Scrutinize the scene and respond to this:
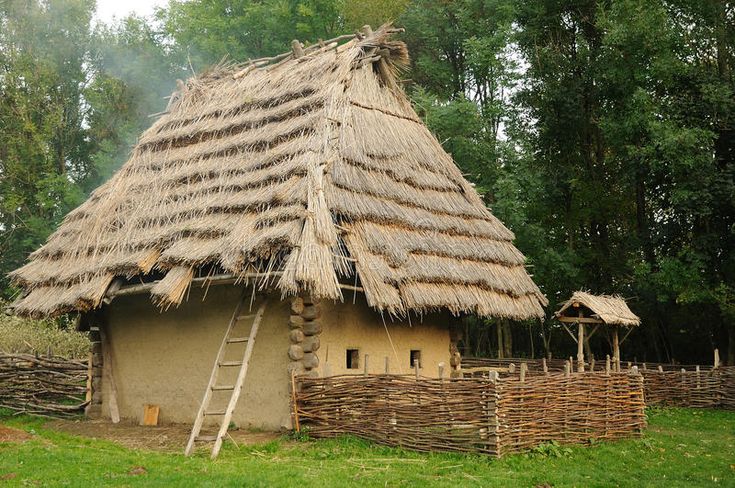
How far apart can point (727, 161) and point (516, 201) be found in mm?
6530

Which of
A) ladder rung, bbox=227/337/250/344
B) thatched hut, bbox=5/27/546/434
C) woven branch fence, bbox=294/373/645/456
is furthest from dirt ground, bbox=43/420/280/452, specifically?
ladder rung, bbox=227/337/250/344

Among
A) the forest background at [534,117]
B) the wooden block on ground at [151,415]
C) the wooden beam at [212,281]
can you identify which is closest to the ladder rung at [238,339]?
the wooden beam at [212,281]

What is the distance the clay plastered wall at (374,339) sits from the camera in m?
12.9

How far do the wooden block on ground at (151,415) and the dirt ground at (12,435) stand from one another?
8.18ft

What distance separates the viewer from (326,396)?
11797 mm

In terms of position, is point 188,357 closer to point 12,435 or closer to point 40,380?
point 12,435

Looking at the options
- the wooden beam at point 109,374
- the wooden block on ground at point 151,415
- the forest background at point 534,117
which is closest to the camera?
the wooden block on ground at point 151,415

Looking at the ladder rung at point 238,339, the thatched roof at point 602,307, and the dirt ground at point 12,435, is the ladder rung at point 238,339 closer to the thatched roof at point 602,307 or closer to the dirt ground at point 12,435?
the dirt ground at point 12,435

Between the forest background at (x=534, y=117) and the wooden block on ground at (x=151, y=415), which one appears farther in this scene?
the forest background at (x=534, y=117)

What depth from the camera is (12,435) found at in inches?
462

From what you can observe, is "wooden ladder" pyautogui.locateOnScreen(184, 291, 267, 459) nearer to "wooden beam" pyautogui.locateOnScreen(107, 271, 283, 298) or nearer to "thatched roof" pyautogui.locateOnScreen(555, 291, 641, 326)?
"wooden beam" pyautogui.locateOnScreen(107, 271, 283, 298)

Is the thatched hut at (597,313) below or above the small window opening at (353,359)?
above

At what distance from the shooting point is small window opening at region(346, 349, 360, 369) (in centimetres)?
1345

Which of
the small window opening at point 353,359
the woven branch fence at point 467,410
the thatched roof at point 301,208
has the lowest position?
the woven branch fence at point 467,410
